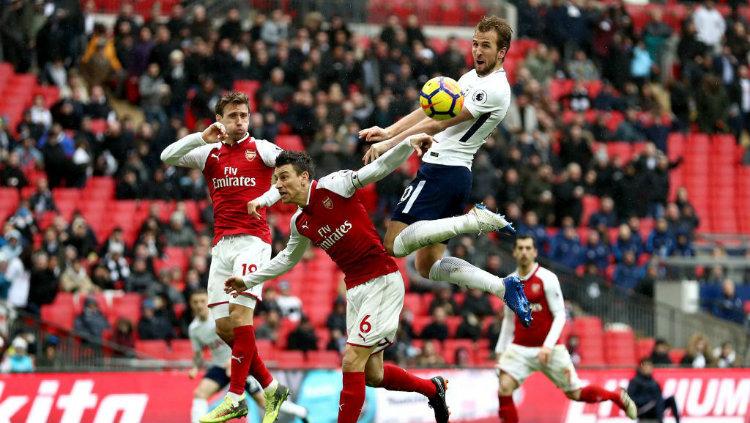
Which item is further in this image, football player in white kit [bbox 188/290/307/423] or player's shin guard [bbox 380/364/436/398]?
football player in white kit [bbox 188/290/307/423]

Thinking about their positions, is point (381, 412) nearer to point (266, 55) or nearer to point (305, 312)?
point (305, 312)

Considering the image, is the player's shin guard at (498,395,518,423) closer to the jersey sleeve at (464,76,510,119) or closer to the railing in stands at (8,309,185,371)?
the jersey sleeve at (464,76,510,119)

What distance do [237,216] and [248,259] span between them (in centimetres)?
40

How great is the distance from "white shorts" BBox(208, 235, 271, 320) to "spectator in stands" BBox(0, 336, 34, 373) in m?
5.71

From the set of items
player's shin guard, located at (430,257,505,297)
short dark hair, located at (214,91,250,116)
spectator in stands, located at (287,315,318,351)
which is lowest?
spectator in stands, located at (287,315,318,351)

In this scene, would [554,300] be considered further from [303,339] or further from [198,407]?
→ [303,339]

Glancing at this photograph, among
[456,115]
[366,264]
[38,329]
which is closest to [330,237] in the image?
[366,264]

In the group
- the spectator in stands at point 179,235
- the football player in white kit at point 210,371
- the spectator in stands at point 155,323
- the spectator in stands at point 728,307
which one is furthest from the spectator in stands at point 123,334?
the spectator in stands at point 728,307

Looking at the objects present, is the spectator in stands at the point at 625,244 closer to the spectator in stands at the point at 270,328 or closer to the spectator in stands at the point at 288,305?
the spectator in stands at the point at 288,305

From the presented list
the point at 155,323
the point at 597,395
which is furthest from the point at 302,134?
the point at 597,395

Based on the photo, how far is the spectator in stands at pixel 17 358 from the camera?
60.3ft

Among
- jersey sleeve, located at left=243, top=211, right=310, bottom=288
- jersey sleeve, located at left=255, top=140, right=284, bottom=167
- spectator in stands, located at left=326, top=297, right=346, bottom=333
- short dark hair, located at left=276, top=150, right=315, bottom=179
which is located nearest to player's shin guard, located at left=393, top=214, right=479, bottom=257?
jersey sleeve, located at left=243, top=211, right=310, bottom=288

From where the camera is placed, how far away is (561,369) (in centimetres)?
1578

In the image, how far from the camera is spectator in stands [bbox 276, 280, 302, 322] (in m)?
21.3
